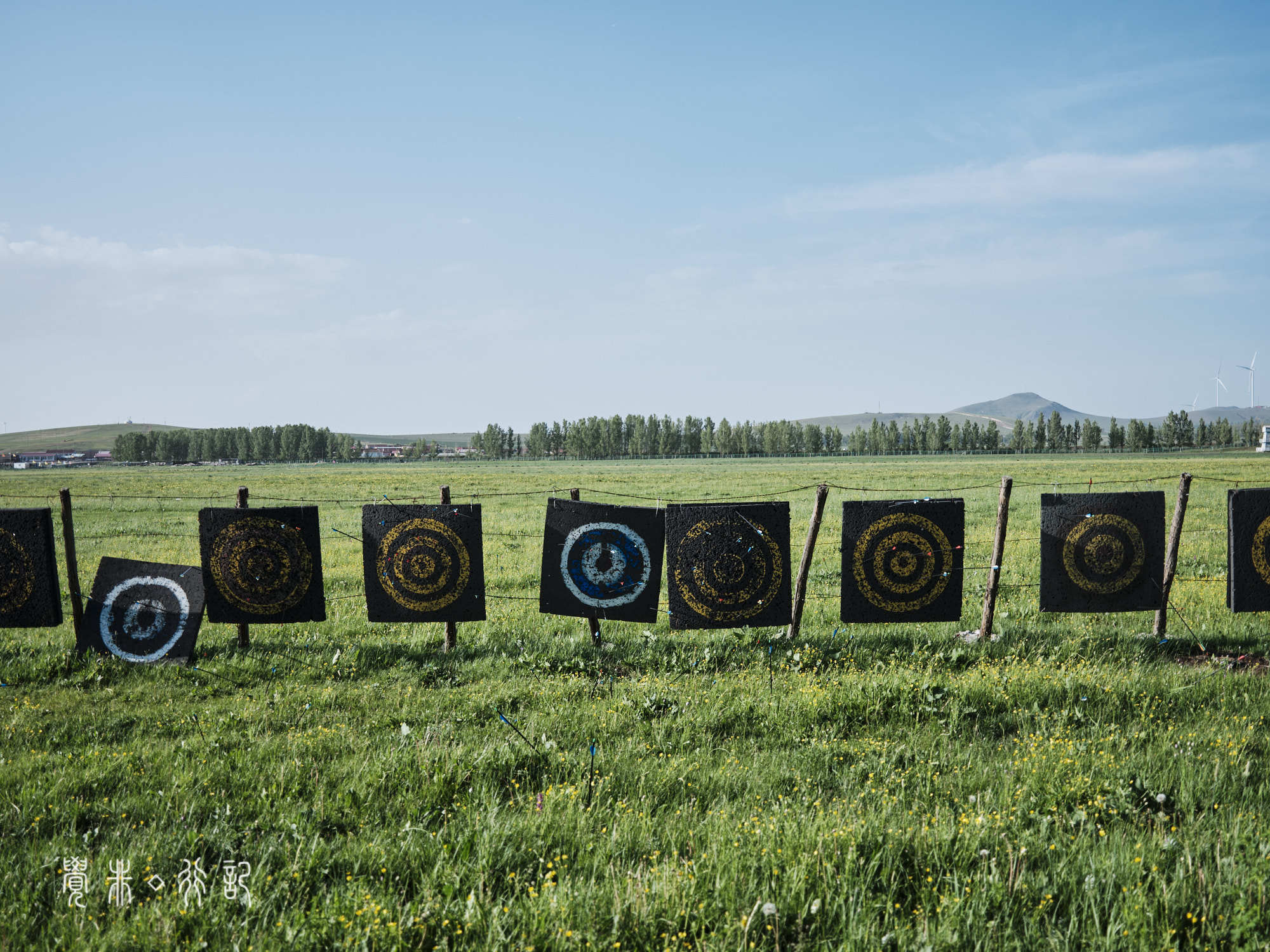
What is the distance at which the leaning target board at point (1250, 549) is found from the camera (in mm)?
11359

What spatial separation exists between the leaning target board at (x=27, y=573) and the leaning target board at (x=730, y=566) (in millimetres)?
9587

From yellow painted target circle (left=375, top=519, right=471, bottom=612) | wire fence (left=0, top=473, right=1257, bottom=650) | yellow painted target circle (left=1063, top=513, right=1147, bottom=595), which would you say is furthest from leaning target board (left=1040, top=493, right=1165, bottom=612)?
yellow painted target circle (left=375, top=519, right=471, bottom=612)

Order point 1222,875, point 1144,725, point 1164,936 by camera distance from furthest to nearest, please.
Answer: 1. point 1144,725
2. point 1222,875
3. point 1164,936

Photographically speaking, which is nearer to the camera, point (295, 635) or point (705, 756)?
point (705, 756)

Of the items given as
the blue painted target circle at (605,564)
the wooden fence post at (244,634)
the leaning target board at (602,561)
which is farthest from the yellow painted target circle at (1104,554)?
the wooden fence post at (244,634)

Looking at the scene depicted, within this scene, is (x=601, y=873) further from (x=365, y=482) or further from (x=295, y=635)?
(x=365, y=482)

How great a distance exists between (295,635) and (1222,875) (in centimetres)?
1159

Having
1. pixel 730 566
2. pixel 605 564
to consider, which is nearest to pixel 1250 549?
pixel 730 566

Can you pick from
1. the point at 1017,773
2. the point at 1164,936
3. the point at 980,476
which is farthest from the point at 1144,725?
the point at 980,476

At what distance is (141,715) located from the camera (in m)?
7.95

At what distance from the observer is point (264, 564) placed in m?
11.0

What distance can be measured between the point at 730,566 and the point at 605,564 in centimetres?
194

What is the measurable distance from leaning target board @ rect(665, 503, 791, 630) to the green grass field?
1.56 ft

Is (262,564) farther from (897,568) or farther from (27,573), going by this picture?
(897,568)
